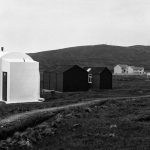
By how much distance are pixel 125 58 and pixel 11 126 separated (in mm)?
179299

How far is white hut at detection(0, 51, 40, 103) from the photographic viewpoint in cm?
3291

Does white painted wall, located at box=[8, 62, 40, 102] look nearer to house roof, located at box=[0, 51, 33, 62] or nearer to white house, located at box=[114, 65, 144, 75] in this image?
house roof, located at box=[0, 51, 33, 62]

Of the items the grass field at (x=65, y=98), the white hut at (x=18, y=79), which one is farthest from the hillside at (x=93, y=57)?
the white hut at (x=18, y=79)

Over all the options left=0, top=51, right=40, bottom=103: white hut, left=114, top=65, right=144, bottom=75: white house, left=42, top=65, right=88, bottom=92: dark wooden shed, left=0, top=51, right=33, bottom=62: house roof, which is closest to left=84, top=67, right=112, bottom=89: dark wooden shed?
left=42, top=65, right=88, bottom=92: dark wooden shed

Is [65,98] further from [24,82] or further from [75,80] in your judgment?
[75,80]

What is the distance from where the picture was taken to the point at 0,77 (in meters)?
34.8

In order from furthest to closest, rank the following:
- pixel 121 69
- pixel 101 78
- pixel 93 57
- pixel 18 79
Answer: pixel 93 57
pixel 121 69
pixel 101 78
pixel 18 79

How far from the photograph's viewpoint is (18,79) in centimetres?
3309

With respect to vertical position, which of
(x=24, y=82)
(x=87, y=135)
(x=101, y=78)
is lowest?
(x=87, y=135)

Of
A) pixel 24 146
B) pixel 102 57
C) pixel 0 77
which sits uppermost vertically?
pixel 102 57

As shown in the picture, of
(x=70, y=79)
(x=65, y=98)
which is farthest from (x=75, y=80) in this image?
(x=65, y=98)

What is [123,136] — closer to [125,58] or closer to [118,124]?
[118,124]

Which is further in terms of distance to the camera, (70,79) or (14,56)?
(70,79)

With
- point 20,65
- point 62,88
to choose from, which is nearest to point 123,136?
point 20,65
